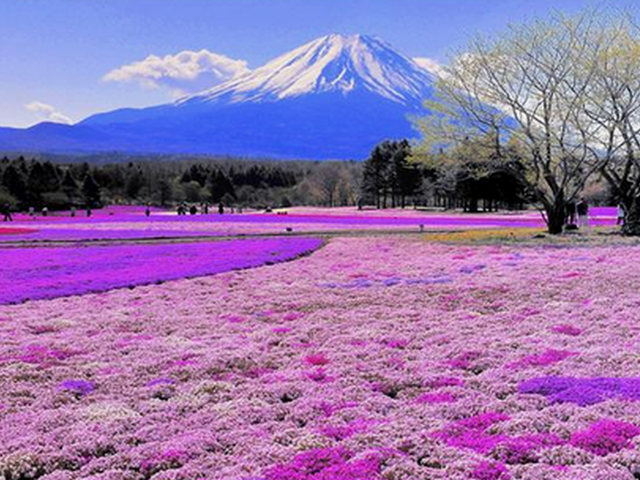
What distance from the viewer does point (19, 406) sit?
9.23 m

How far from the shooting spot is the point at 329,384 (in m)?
10.0

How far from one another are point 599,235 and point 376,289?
2106cm

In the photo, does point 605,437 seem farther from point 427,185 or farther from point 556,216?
point 427,185

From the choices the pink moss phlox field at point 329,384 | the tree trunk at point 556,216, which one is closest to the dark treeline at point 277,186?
the tree trunk at point 556,216

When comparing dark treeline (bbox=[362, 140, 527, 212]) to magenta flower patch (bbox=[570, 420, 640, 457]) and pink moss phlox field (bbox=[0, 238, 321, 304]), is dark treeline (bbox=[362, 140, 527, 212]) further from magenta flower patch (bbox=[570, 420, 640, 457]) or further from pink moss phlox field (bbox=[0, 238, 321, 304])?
magenta flower patch (bbox=[570, 420, 640, 457])

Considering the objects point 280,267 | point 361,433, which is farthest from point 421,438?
point 280,267

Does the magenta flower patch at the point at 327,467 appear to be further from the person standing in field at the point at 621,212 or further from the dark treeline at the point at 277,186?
the person standing in field at the point at 621,212

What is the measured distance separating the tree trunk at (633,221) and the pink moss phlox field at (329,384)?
16.8 metres

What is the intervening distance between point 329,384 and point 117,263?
20.1m

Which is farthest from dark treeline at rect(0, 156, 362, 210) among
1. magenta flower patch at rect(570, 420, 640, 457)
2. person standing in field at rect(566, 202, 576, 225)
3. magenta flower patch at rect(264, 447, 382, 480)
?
magenta flower patch at rect(570, 420, 640, 457)

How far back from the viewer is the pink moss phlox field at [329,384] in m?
6.97

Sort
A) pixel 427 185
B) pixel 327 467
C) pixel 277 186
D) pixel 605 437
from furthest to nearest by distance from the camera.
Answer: pixel 277 186, pixel 427 185, pixel 605 437, pixel 327 467

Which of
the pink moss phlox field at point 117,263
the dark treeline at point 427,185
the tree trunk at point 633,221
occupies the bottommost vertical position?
the pink moss phlox field at point 117,263

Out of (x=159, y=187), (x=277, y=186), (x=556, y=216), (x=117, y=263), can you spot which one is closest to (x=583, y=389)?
(x=117, y=263)
